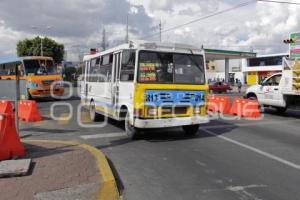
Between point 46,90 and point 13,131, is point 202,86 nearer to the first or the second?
point 13,131

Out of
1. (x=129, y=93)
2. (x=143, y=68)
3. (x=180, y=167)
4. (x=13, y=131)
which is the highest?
(x=143, y=68)

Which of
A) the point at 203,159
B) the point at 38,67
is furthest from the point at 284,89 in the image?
the point at 38,67

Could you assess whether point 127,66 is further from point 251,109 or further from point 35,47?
point 35,47

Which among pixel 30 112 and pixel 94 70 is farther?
pixel 30 112

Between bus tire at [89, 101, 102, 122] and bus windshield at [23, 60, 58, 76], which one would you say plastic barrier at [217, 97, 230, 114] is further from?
bus windshield at [23, 60, 58, 76]

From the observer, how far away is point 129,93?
10344mm

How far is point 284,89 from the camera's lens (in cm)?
1625

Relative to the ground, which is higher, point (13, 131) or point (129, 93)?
point (129, 93)

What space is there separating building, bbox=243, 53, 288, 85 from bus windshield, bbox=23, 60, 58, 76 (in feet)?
143

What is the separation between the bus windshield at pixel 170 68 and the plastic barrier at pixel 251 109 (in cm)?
599

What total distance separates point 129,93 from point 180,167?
3.34 metres

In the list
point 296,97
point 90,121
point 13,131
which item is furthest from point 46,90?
point 13,131

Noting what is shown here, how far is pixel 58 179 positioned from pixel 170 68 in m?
5.10

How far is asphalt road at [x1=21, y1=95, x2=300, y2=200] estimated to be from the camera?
20.0ft
